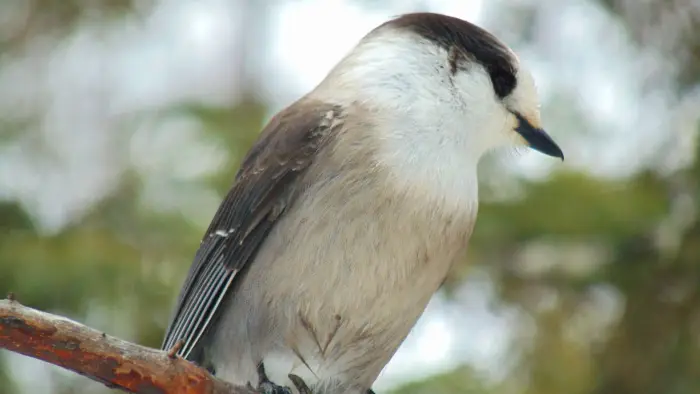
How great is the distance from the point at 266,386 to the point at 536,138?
114cm

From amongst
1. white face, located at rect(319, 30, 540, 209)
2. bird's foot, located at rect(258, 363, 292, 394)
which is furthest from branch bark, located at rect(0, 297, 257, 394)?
white face, located at rect(319, 30, 540, 209)

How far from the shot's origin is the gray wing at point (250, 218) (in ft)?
10.1

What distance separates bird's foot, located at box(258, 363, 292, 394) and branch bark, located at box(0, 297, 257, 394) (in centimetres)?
46

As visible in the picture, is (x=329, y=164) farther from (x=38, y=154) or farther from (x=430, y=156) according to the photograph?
(x=38, y=154)

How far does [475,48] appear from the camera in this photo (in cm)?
317

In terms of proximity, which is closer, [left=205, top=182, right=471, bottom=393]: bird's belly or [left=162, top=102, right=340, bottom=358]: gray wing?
[left=205, top=182, right=471, bottom=393]: bird's belly

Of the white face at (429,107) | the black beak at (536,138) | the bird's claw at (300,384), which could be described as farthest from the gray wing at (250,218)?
the black beak at (536,138)

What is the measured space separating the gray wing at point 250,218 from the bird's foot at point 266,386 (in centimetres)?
23

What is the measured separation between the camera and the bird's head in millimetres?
3033

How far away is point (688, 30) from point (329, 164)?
1.77 meters

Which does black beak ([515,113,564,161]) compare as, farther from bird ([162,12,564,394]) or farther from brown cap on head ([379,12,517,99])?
brown cap on head ([379,12,517,99])

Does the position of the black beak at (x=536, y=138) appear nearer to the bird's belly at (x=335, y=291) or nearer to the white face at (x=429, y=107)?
the white face at (x=429, y=107)

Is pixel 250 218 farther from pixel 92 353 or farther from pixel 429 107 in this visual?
pixel 92 353

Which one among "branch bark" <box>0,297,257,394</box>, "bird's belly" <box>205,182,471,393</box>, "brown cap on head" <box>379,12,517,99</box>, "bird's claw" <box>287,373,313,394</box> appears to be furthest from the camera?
"brown cap on head" <box>379,12,517,99</box>
